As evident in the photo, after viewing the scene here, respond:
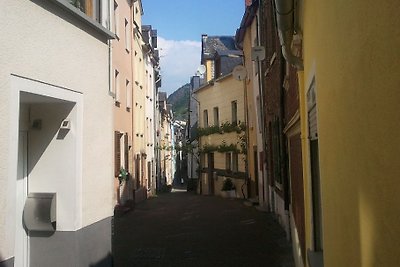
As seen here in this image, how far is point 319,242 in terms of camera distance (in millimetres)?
4648

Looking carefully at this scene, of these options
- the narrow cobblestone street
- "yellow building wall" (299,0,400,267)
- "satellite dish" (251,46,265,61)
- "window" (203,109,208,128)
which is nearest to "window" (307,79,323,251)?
"yellow building wall" (299,0,400,267)

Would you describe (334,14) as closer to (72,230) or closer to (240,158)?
(72,230)

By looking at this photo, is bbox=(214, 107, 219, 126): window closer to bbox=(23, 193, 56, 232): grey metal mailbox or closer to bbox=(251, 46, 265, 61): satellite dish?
bbox=(251, 46, 265, 61): satellite dish

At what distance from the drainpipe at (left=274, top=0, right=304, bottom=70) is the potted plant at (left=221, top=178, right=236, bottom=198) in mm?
17346

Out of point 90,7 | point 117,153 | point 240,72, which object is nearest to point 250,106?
point 240,72

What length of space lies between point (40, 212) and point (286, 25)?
3.51 m

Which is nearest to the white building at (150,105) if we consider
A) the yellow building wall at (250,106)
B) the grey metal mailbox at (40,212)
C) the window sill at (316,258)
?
the yellow building wall at (250,106)

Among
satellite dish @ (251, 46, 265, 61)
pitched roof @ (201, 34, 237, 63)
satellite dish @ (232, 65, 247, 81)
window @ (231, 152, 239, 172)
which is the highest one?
pitched roof @ (201, 34, 237, 63)

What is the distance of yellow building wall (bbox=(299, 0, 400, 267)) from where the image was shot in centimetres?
139

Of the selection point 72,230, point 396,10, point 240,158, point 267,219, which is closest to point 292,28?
point 72,230

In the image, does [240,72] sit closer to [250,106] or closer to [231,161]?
[250,106]

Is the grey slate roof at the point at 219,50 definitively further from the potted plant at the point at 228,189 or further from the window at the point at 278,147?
the window at the point at 278,147

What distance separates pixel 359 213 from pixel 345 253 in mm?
505

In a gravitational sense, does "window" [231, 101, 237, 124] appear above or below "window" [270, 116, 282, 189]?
above
